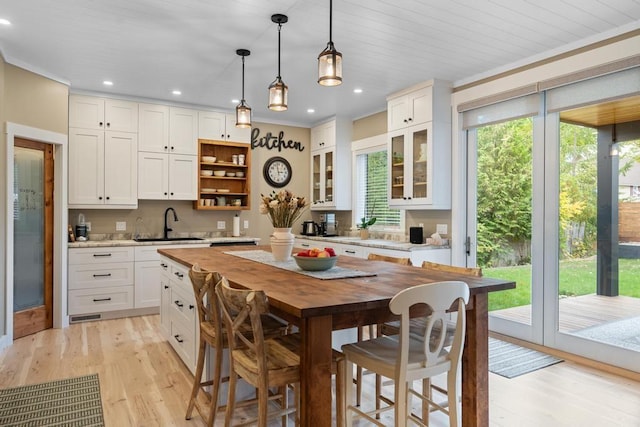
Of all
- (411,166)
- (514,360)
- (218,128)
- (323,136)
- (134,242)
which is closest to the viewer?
(514,360)

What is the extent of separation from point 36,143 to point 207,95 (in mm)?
1885

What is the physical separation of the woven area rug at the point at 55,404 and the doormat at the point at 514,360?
283 cm

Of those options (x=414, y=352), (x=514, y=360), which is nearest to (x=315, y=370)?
(x=414, y=352)

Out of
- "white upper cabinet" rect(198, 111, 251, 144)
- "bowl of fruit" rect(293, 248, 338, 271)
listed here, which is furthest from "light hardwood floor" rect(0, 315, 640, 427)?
"white upper cabinet" rect(198, 111, 251, 144)

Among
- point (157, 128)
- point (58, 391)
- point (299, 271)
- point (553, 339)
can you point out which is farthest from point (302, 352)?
point (157, 128)

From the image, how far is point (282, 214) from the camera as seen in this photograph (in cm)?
289

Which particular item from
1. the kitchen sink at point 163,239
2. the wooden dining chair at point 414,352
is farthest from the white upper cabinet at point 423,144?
the kitchen sink at point 163,239

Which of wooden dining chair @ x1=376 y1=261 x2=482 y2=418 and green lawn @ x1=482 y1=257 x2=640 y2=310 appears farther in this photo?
green lawn @ x1=482 y1=257 x2=640 y2=310

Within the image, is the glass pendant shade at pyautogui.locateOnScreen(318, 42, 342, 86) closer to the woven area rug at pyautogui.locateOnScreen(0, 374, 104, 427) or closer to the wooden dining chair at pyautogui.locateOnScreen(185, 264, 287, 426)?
the wooden dining chair at pyautogui.locateOnScreen(185, 264, 287, 426)

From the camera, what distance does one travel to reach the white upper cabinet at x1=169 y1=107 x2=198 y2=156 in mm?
5414

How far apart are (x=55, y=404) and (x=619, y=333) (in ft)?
13.4

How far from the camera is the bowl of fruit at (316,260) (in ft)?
8.02

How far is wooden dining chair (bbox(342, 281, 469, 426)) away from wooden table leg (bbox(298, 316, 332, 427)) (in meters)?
0.28

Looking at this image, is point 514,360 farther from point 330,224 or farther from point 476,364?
point 330,224
